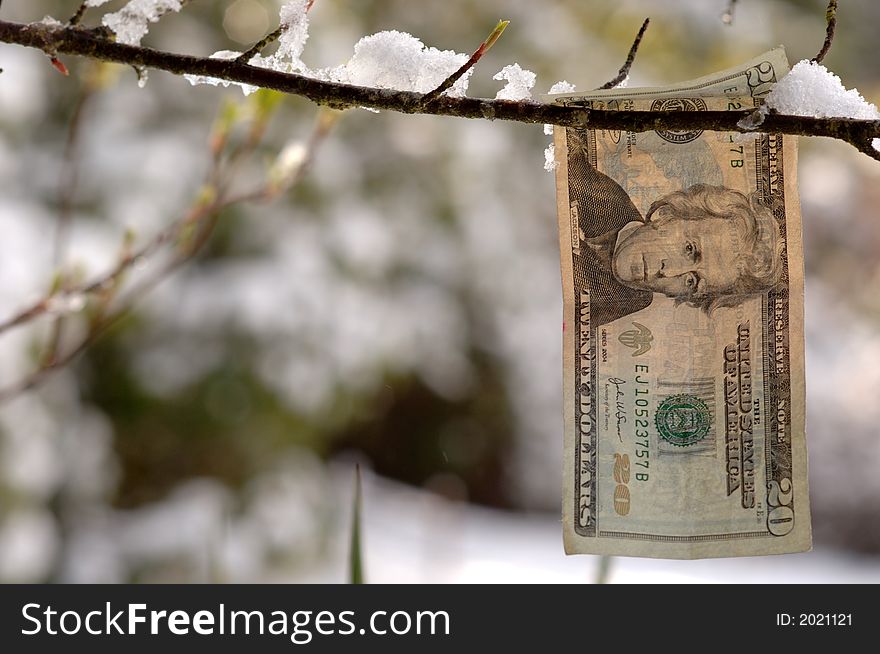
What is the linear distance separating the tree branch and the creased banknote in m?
0.15

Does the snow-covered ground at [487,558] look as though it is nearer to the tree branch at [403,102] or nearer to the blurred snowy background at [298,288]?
the blurred snowy background at [298,288]

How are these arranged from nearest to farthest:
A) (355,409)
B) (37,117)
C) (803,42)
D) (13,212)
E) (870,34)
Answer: (13,212) < (37,117) < (355,409) < (803,42) < (870,34)

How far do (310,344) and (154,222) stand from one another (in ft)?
2.02

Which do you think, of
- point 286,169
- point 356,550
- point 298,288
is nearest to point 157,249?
point 286,169

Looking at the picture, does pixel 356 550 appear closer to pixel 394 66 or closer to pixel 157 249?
pixel 157 249

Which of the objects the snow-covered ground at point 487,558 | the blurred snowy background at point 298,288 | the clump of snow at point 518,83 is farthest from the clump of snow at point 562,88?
the snow-covered ground at point 487,558

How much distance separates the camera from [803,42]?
9.68ft

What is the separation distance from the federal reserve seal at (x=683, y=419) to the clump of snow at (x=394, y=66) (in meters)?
0.34

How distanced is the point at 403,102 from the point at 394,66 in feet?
0.27

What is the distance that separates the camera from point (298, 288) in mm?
2484

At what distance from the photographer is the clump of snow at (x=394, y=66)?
20.9 inches

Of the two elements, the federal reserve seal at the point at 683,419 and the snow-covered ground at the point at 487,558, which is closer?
the federal reserve seal at the point at 683,419

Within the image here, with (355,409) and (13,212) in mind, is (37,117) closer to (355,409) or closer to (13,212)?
(13,212)

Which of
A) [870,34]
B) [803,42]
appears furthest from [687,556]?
[870,34]
